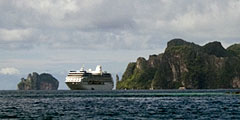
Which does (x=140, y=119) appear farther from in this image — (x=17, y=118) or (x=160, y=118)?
(x=17, y=118)

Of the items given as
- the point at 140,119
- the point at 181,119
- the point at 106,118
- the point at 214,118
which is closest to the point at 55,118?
the point at 106,118

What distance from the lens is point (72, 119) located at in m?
71.7

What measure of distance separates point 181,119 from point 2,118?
93.5 feet

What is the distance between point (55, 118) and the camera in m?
73.6

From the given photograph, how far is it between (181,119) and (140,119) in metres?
6.27

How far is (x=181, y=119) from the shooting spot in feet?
232

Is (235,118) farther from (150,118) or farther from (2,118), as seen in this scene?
(2,118)

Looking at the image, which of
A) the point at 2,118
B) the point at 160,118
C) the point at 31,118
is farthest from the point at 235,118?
the point at 2,118

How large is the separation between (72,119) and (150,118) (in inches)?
480

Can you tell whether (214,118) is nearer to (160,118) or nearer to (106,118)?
(160,118)

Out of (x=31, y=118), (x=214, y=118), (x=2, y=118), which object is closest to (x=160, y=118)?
(x=214, y=118)

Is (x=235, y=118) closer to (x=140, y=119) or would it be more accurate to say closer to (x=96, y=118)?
(x=140, y=119)

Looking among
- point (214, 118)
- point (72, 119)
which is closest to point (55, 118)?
point (72, 119)

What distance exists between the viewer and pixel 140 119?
70562mm
